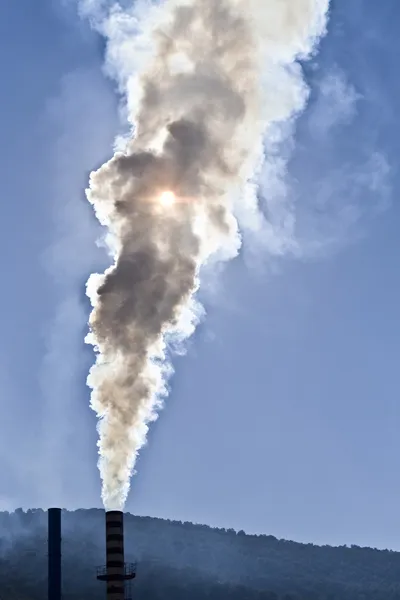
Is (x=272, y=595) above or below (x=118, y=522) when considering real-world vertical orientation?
above

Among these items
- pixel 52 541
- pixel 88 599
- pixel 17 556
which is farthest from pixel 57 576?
pixel 17 556

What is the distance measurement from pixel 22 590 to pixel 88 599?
43.4 ft

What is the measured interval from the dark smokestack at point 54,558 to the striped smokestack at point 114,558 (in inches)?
236

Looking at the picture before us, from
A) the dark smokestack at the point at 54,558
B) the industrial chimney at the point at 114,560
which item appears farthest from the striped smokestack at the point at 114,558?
the dark smokestack at the point at 54,558

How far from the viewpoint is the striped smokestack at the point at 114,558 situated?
51719 millimetres

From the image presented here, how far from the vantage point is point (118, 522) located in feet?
176

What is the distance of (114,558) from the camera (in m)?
52.2

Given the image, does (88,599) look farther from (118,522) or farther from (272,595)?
(118,522)

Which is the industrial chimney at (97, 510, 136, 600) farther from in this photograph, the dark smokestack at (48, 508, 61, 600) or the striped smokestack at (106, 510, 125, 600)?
the dark smokestack at (48, 508, 61, 600)

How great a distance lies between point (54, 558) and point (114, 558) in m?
7.25

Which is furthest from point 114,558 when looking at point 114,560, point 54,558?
point 54,558

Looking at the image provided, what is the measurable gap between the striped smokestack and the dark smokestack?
5.99m

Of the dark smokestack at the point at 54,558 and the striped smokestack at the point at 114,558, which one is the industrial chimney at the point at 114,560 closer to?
the striped smokestack at the point at 114,558

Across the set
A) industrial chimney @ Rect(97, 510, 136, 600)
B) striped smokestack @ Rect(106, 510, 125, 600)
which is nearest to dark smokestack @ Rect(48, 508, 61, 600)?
industrial chimney @ Rect(97, 510, 136, 600)
